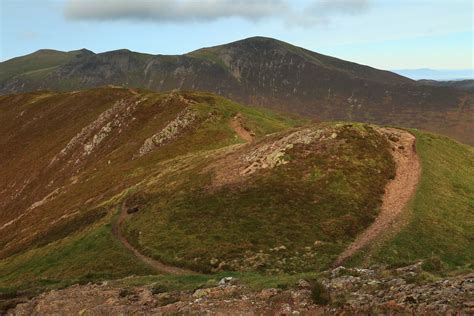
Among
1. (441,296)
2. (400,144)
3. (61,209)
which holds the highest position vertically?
(400,144)

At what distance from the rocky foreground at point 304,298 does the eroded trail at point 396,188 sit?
11820mm

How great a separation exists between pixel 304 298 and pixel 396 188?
98.1ft

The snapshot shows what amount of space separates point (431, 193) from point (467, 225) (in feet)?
18.4

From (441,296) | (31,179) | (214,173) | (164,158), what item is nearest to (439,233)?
(441,296)

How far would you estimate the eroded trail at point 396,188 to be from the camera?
36531 mm

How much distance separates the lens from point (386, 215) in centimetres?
4075

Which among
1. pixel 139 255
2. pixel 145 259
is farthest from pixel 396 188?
pixel 139 255

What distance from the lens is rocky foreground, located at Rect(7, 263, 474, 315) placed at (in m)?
17.2

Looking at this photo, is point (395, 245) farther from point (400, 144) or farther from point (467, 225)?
point (400, 144)

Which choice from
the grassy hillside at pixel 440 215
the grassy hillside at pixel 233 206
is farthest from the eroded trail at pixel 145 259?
the grassy hillside at pixel 440 215

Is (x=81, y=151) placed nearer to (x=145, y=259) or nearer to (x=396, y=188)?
(x=145, y=259)

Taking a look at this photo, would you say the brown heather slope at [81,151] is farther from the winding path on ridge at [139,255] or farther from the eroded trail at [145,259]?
the eroded trail at [145,259]

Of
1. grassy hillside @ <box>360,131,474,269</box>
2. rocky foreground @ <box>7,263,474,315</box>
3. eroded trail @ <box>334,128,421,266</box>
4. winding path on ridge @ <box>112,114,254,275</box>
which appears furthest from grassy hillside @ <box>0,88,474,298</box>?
rocky foreground @ <box>7,263,474,315</box>

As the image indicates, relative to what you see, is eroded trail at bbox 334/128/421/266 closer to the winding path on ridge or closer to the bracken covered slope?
the bracken covered slope
